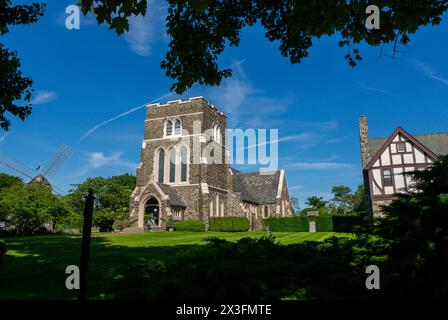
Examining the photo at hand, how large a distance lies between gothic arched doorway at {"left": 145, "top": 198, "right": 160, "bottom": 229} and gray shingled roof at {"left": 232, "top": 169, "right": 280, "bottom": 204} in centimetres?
1465

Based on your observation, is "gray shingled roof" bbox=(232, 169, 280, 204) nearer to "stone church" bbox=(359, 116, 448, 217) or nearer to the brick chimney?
the brick chimney

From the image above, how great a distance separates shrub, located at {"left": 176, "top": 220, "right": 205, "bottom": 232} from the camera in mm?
32844

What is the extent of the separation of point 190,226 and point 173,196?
4206 millimetres

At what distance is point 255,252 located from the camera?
5.88 m

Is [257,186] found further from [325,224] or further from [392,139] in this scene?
[392,139]

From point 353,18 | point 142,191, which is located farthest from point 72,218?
point 353,18

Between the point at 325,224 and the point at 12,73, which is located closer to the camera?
the point at 12,73

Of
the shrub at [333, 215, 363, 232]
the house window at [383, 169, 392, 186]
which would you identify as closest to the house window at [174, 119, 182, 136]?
the shrub at [333, 215, 363, 232]

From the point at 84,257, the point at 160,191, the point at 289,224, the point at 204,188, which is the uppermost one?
the point at 204,188

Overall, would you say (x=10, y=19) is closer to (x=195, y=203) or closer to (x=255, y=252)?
(x=255, y=252)

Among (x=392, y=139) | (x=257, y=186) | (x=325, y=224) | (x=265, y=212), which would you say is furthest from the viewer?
(x=257, y=186)

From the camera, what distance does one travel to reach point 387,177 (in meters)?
26.8

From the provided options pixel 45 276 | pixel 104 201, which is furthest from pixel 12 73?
pixel 104 201
